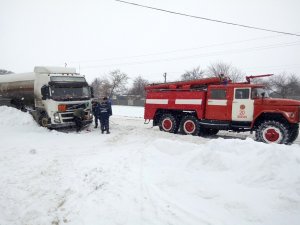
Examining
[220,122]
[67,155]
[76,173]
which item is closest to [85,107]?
[67,155]

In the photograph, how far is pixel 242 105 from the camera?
12305 mm

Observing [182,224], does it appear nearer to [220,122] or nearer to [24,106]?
[220,122]

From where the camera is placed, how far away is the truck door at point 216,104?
503 inches

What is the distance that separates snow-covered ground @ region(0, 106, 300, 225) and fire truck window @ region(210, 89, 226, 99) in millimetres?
4795

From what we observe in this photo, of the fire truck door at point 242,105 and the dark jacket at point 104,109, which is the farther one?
the dark jacket at point 104,109

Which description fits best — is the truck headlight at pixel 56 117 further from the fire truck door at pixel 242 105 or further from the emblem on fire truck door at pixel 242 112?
the emblem on fire truck door at pixel 242 112

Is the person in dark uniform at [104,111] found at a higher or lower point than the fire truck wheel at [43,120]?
higher

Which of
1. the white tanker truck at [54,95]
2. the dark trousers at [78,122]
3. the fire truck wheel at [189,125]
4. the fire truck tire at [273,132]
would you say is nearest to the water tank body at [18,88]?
the white tanker truck at [54,95]

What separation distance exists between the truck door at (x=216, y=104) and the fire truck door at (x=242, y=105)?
1.33 feet

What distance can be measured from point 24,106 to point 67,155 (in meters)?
9.65

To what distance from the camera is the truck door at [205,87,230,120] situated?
41.9 ft

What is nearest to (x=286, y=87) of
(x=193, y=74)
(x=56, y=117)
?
(x=193, y=74)

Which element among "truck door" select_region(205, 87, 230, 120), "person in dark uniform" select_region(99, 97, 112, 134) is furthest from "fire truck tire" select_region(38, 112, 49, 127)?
"truck door" select_region(205, 87, 230, 120)

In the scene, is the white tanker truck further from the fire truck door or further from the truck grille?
the fire truck door
